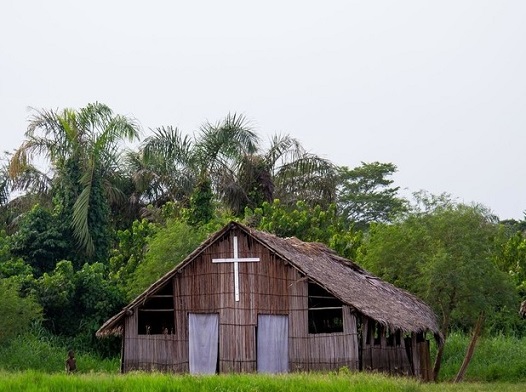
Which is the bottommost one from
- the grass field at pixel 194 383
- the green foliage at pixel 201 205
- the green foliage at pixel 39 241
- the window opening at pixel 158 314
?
the grass field at pixel 194 383

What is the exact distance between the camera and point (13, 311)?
1053 inches

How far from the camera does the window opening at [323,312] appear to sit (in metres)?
A: 24.6

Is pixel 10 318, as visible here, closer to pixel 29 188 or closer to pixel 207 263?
pixel 207 263

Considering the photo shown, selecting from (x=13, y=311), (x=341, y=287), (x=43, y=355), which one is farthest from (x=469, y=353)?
(x=13, y=311)

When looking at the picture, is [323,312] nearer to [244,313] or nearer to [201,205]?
[244,313]

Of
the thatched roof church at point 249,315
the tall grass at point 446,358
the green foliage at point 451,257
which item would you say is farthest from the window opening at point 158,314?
the green foliage at point 451,257

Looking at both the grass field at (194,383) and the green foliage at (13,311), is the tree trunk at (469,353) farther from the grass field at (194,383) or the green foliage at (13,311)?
the green foliage at (13,311)

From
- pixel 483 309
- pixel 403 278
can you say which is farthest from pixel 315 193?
pixel 483 309

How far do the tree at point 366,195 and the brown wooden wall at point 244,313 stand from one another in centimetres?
3041

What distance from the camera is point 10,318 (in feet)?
87.7

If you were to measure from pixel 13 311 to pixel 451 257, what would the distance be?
11.3 metres

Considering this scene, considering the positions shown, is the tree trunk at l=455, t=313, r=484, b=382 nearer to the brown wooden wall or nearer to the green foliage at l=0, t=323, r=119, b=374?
the brown wooden wall

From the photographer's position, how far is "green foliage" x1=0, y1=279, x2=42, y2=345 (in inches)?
1045

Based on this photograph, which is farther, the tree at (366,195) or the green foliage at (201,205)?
the tree at (366,195)
